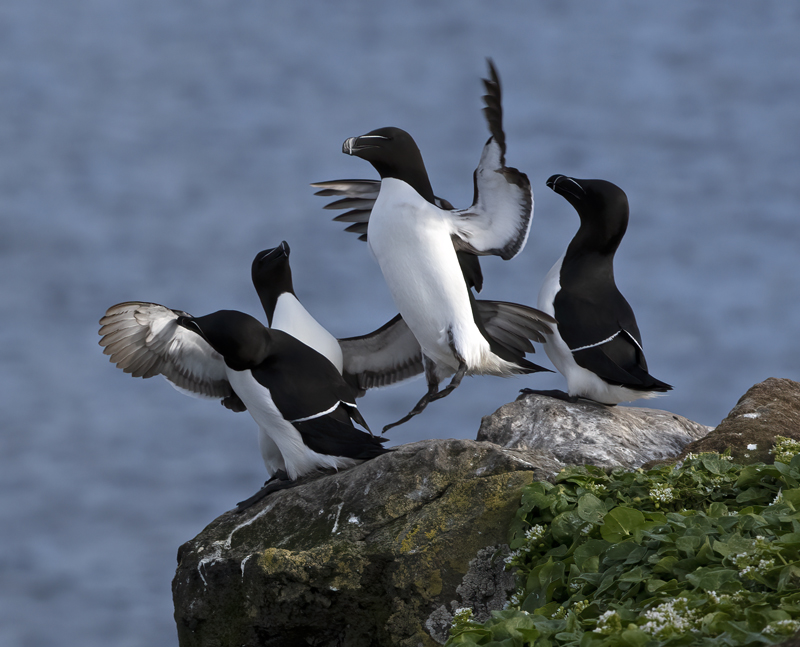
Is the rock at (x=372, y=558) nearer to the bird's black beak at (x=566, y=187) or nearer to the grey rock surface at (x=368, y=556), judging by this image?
the grey rock surface at (x=368, y=556)

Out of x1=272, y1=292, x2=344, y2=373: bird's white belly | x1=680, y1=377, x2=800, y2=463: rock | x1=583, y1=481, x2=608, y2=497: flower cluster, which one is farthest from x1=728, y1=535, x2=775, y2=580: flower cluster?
x1=272, y1=292, x2=344, y2=373: bird's white belly

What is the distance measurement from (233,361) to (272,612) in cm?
172

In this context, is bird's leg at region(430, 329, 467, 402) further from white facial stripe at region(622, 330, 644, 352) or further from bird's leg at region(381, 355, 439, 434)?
white facial stripe at region(622, 330, 644, 352)

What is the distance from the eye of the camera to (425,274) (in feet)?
20.8

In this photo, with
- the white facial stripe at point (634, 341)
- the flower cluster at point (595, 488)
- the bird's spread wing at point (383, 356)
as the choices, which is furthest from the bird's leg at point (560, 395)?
the flower cluster at point (595, 488)

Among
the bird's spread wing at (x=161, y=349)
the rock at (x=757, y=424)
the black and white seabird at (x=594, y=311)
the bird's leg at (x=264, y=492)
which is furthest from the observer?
the black and white seabird at (x=594, y=311)

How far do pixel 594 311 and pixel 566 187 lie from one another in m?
1.09

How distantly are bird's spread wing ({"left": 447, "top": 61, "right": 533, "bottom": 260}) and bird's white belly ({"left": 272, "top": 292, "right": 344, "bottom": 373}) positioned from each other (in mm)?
1289

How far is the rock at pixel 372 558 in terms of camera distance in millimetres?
4250

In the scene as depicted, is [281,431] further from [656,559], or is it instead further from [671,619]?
[671,619]

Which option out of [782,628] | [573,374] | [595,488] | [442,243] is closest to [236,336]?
[442,243]

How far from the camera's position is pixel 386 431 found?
6.31 metres

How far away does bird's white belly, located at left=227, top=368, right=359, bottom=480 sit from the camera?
5.69 m

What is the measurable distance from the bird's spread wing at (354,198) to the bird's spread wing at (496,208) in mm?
1567
